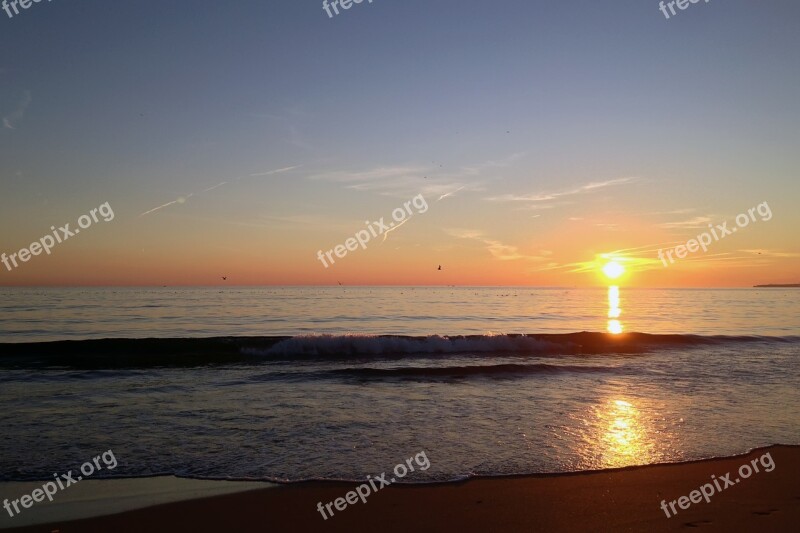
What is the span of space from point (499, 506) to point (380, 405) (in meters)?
6.51

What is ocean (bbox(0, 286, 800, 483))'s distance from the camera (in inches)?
340

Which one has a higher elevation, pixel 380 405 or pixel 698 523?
pixel 380 405

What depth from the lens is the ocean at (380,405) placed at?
8.64 meters

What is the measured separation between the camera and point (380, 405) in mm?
12969

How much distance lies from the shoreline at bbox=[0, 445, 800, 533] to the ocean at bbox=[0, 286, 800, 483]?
0.51 meters

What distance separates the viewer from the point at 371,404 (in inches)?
516

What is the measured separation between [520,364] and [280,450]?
14131mm

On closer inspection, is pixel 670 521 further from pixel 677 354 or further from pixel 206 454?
pixel 677 354

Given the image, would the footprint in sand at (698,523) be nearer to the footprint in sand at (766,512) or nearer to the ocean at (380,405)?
the footprint in sand at (766,512)

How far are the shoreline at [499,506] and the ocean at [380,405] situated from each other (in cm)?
51

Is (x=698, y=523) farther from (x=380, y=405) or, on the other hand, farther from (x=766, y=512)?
(x=380, y=405)

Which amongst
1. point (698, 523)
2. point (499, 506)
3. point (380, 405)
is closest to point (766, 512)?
point (698, 523)

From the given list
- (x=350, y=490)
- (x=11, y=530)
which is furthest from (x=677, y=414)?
(x=11, y=530)

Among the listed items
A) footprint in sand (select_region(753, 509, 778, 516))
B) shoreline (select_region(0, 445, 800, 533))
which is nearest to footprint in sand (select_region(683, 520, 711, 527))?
shoreline (select_region(0, 445, 800, 533))
